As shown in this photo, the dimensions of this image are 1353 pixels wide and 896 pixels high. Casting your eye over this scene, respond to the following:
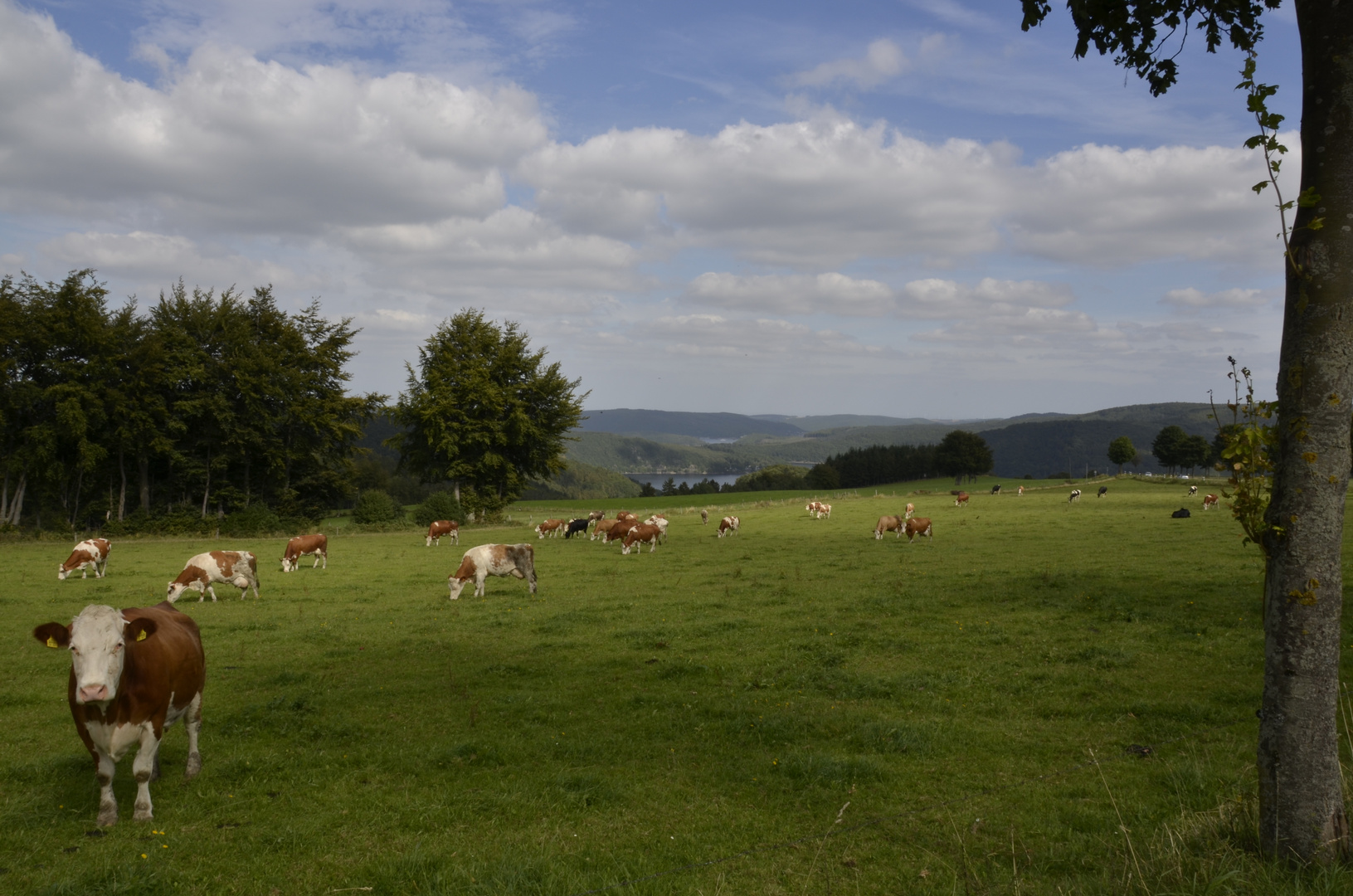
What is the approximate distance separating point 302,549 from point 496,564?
10.0 m

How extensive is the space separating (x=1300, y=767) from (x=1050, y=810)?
2.35 m

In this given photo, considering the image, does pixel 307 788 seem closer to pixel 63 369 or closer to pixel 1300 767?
pixel 1300 767

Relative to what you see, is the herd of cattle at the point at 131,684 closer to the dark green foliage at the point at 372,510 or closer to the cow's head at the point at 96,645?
the cow's head at the point at 96,645

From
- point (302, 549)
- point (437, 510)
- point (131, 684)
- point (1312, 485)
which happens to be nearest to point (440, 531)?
point (437, 510)

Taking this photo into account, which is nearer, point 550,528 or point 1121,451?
point 550,528

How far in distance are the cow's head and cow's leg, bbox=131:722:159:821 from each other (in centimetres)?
51

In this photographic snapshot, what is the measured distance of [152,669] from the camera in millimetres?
6590

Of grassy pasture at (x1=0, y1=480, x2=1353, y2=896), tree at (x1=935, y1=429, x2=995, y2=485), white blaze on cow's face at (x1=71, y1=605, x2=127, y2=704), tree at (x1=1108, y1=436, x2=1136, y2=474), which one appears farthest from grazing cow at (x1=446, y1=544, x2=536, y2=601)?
tree at (x1=1108, y1=436, x2=1136, y2=474)

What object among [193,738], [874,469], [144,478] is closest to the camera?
[193,738]

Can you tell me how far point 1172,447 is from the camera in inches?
4134

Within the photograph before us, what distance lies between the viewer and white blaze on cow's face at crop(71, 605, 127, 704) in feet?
19.4

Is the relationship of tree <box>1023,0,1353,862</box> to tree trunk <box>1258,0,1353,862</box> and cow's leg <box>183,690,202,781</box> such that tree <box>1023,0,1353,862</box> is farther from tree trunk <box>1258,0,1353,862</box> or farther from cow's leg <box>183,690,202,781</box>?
cow's leg <box>183,690,202,781</box>

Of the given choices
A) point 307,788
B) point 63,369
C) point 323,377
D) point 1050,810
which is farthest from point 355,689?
point 323,377

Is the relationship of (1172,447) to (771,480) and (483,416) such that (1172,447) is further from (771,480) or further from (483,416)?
(483,416)
